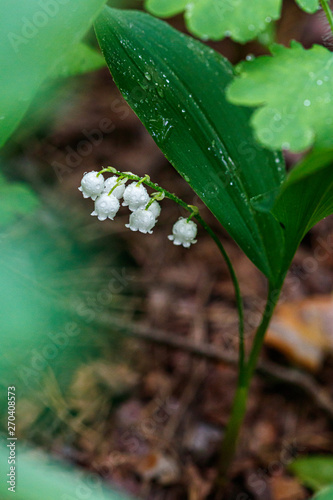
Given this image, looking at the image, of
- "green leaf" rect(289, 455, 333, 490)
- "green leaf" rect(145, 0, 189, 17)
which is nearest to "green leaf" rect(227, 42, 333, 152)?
"green leaf" rect(145, 0, 189, 17)

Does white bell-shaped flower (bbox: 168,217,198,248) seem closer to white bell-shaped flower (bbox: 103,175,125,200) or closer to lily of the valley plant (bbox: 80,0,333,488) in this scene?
lily of the valley plant (bbox: 80,0,333,488)

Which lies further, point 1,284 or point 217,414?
point 217,414

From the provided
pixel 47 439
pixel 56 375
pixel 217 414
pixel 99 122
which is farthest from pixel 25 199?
pixel 99 122

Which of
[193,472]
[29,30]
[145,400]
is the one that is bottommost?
[193,472]

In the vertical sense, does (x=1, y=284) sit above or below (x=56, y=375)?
above

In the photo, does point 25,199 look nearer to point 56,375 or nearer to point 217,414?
point 56,375

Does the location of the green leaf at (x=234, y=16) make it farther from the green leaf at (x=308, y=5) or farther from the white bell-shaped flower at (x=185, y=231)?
the white bell-shaped flower at (x=185, y=231)
